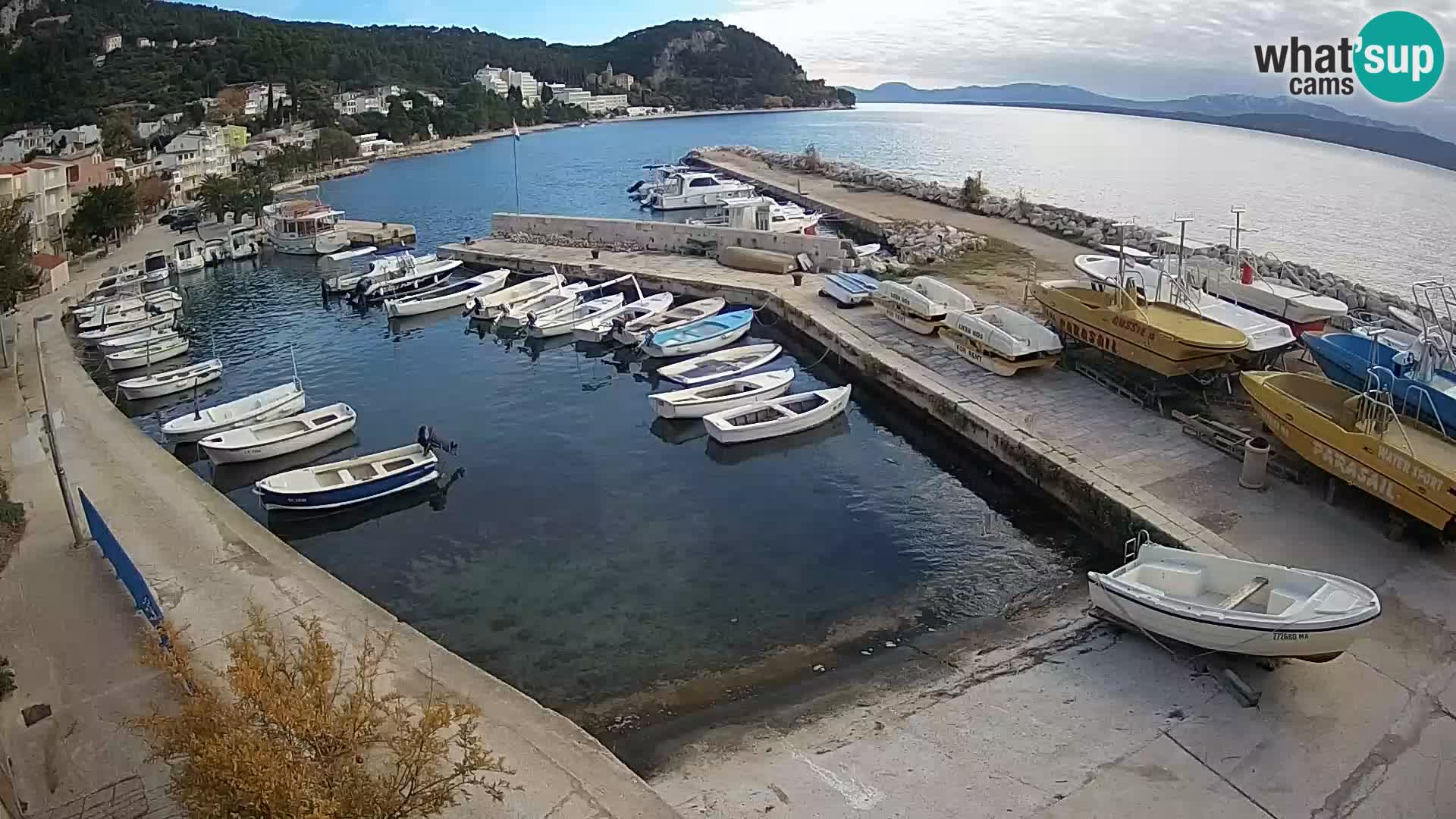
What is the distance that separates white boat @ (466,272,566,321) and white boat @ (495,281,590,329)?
195 mm

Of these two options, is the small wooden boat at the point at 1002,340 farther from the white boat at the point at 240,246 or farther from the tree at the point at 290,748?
the white boat at the point at 240,246

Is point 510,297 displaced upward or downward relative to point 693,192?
downward

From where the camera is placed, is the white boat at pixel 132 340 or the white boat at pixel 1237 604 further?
the white boat at pixel 132 340

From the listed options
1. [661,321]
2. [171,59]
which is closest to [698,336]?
[661,321]

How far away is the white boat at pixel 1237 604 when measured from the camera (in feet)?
31.3

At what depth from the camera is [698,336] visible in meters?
23.8

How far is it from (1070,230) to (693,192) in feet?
77.9

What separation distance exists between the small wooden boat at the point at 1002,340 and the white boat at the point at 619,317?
28.7ft

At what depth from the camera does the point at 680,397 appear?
19828 mm

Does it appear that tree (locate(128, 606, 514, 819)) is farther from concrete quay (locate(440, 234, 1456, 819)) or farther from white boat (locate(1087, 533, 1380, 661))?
white boat (locate(1087, 533, 1380, 661))

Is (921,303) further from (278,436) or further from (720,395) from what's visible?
(278,436)

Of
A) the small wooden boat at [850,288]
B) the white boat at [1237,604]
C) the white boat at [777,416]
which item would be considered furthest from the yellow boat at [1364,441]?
the small wooden boat at [850,288]

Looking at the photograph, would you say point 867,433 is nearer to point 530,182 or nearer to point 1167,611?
point 1167,611

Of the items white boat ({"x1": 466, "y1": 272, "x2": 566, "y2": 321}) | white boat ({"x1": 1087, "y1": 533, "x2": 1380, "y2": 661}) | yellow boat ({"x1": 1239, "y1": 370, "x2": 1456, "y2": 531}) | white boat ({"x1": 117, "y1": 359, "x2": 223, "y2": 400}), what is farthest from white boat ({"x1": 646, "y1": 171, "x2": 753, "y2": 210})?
white boat ({"x1": 1087, "y1": 533, "x2": 1380, "y2": 661})
